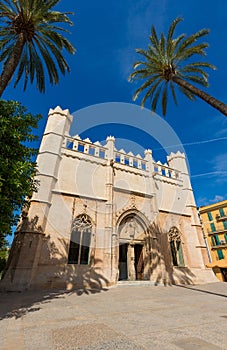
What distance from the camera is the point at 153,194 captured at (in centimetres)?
1733

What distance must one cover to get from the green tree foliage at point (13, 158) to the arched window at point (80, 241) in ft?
21.1

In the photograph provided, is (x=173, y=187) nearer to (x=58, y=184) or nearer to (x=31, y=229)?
(x=58, y=184)

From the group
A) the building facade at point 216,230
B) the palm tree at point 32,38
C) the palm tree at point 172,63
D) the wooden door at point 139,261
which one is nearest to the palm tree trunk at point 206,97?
the palm tree at point 172,63

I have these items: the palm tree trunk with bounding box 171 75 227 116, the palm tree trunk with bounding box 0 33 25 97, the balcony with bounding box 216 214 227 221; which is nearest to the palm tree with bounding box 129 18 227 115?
the palm tree trunk with bounding box 171 75 227 116

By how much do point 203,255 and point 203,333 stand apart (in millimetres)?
15241

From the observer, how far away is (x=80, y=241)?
41.8 ft

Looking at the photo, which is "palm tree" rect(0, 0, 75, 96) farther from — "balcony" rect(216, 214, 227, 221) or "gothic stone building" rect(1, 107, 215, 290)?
"balcony" rect(216, 214, 227, 221)

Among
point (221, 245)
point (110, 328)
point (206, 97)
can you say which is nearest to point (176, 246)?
point (206, 97)

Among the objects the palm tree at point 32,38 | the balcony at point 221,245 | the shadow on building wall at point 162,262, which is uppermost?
the palm tree at point 32,38

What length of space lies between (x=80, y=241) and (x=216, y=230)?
2589 centimetres

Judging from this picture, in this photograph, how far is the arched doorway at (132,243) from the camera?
1488 centimetres

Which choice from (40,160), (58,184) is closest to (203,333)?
(58,184)

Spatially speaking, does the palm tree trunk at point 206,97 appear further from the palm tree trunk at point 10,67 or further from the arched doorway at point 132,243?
the arched doorway at point 132,243

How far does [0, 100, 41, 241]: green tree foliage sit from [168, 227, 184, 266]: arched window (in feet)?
47.5
